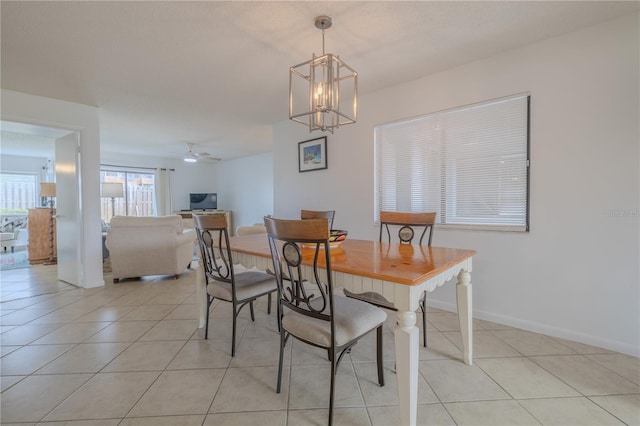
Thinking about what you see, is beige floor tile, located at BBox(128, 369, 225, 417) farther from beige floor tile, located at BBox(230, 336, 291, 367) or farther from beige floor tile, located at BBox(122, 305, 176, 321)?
beige floor tile, located at BBox(122, 305, 176, 321)

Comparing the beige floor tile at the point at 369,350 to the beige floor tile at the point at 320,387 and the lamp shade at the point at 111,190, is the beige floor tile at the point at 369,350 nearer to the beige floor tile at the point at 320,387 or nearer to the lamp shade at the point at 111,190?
the beige floor tile at the point at 320,387

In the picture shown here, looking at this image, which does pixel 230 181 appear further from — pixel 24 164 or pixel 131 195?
pixel 24 164

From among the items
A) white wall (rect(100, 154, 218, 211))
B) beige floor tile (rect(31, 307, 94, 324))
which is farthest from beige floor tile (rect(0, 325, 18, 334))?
white wall (rect(100, 154, 218, 211))

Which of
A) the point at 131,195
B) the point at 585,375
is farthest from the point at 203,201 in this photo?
the point at 585,375

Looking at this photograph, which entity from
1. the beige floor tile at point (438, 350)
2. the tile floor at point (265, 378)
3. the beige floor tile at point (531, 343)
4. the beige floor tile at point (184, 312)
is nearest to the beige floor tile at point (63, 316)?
the tile floor at point (265, 378)

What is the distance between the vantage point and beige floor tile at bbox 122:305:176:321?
252cm

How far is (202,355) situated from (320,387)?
0.86 meters

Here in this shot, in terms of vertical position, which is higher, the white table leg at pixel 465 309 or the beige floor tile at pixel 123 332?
the white table leg at pixel 465 309

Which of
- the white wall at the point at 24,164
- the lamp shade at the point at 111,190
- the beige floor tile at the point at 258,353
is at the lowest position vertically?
the beige floor tile at the point at 258,353

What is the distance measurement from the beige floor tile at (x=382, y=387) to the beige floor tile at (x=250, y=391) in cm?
43

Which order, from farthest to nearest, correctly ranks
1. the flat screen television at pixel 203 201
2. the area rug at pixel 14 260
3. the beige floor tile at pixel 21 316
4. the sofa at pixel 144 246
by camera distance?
the flat screen television at pixel 203 201, the area rug at pixel 14 260, the sofa at pixel 144 246, the beige floor tile at pixel 21 316

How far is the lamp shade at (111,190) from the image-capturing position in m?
5.96

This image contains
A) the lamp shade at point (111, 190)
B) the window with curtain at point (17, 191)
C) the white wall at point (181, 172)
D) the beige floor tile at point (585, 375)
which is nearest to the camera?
the beige floor tile at point (585, 375)

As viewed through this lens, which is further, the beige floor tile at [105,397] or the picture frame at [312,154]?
the picture frame at [312,154]
